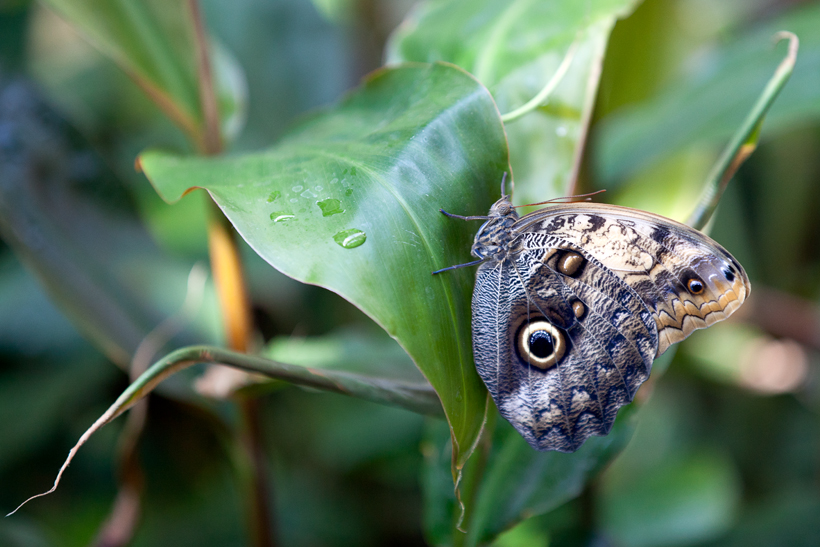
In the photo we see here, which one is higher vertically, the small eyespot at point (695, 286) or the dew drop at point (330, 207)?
the dew drop at point (330, 207)

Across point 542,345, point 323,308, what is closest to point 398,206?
point 542,345

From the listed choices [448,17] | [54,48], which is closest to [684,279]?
[448,17]

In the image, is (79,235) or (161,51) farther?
(79,235)

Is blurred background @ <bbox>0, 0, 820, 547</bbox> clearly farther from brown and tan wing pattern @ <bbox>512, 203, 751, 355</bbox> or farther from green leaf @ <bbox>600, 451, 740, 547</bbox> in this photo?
brown and tan wing pattern @ <bbox>512, 203, 751, 355</bbox>

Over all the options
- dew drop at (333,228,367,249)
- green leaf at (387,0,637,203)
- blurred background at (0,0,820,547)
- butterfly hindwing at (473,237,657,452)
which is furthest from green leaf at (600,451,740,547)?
dew drop at (333,228,367,249)

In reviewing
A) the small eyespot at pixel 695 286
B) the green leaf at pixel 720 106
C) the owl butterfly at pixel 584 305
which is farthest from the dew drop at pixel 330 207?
the green leaf at pixel 720 106

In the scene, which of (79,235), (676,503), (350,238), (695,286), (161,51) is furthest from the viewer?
(676,503)

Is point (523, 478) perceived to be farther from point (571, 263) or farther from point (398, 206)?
point (398, 206)

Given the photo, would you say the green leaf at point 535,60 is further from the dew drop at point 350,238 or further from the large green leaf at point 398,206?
the dew drop at point 350,238
